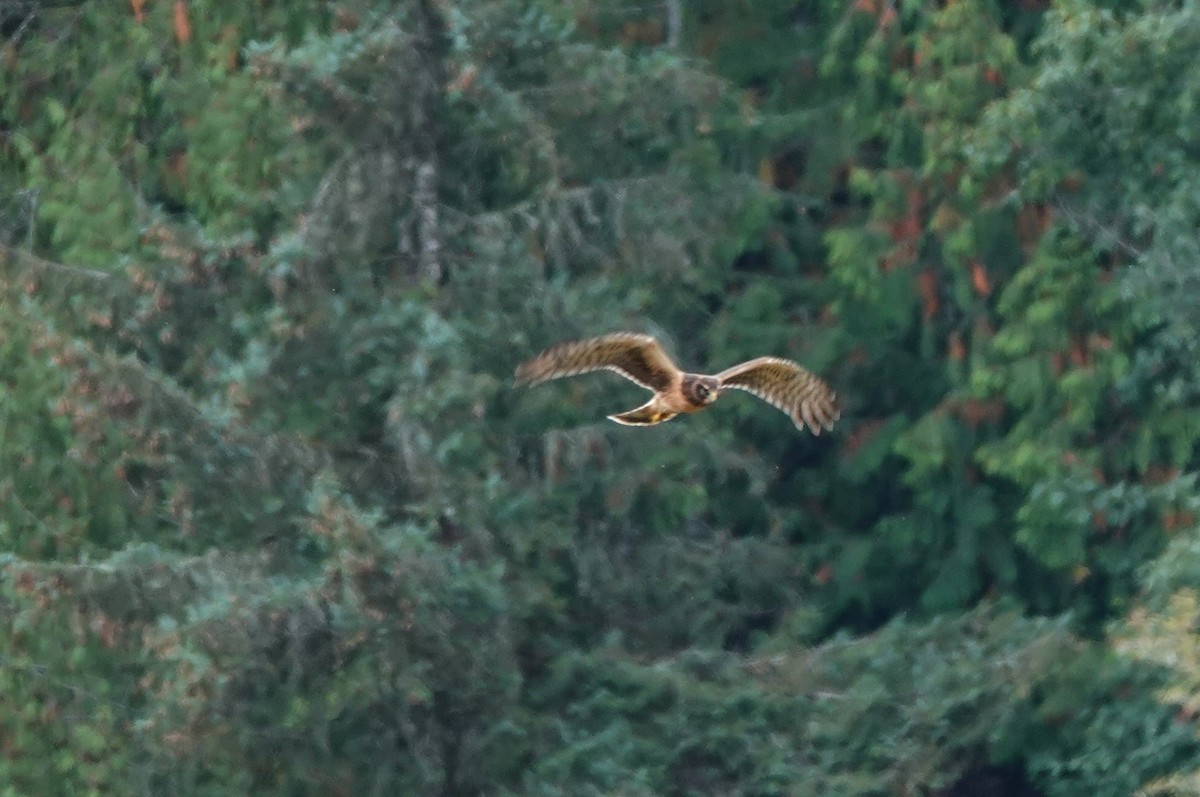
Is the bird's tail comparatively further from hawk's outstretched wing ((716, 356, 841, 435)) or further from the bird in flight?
hawk's outstretched wing ((716, 356, 841, 435))

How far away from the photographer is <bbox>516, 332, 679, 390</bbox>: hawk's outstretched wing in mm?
9641

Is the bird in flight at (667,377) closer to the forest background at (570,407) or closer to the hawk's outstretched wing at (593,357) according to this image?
the hawk's outstretched wing at (593,357)

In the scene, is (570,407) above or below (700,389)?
below

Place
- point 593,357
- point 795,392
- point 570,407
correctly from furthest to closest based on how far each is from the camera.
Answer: point 570,407 → point 795,392 → point 593,357

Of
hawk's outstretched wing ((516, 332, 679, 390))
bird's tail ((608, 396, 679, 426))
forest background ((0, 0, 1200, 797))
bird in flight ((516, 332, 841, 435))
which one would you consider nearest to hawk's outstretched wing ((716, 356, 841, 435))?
bird in flight ((516, 332, 841, 435))

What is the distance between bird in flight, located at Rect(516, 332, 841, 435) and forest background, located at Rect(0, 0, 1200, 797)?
2.62 metres

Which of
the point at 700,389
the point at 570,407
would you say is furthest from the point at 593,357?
the point at 570,407

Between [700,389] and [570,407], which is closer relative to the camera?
[700,389]

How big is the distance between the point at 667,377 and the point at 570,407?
5.00 meters

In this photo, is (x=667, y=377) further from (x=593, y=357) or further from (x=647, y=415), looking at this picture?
(x=593, y=357)

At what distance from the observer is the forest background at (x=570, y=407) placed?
14.1m

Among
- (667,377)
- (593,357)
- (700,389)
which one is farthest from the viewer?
(667,377)

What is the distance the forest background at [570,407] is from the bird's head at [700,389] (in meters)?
3.27

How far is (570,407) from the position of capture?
49.5ft
